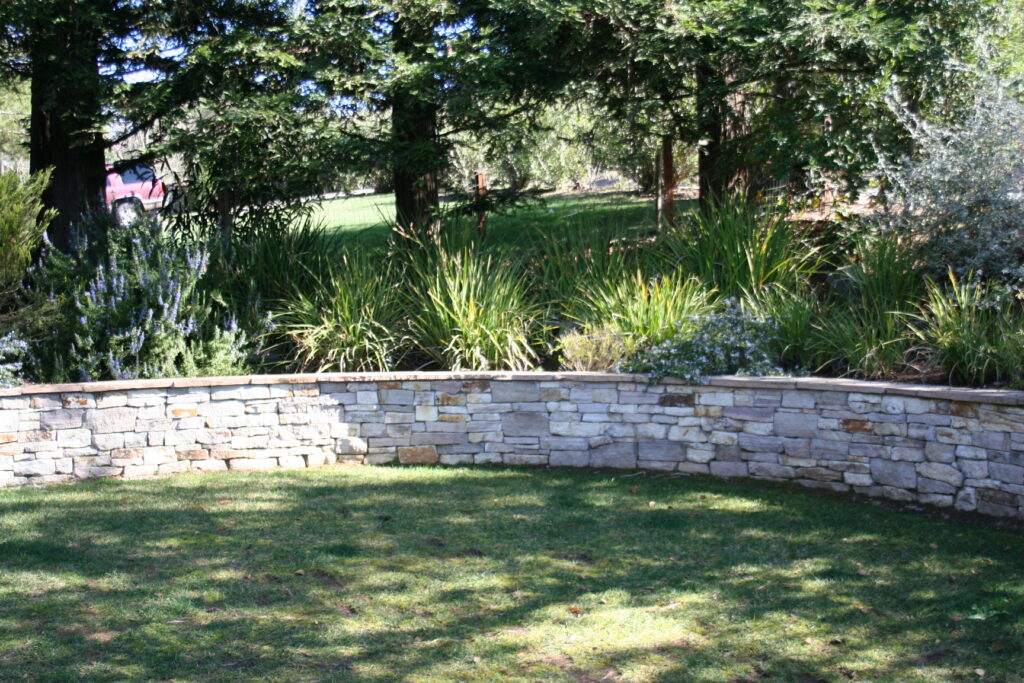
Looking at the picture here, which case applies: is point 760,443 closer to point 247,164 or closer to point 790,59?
point 790,59

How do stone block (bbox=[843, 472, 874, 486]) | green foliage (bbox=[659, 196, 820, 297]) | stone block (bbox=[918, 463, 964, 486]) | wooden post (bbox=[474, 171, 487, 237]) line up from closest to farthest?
stone block (bbox=[918, 463, 964, 486])
stone block (bbox=[843, 472, 874, 486])
green foliage (bbox=[659, 196, 820, 297])
wooden post (bbox=[474, 171, 487, 237])

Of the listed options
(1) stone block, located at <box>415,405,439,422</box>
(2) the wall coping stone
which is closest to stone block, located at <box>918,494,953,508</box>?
(2) the wall coping stone

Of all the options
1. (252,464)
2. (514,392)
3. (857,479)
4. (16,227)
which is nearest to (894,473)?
(857,479)

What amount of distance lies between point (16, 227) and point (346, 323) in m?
2.63

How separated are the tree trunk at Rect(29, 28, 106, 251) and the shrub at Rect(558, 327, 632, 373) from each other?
4.66 metres

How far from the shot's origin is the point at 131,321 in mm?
7340

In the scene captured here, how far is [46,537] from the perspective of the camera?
5.45 m

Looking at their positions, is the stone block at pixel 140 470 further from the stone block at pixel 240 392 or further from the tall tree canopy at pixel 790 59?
→ the tall tree canopy at pixel 790 59

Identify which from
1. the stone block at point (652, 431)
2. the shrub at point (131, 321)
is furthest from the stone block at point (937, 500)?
the shrub at point (131, 321)

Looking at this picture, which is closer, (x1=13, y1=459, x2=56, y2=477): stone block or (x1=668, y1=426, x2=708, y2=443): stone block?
(x1=668, y1=426, x2=708, y2=443): stone block

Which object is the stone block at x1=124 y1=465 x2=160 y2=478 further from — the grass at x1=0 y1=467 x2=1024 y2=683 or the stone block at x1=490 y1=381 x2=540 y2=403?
the stone block at x1=490 y1=381 x2=540 y2=403

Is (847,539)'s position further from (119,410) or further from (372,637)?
(119,410)

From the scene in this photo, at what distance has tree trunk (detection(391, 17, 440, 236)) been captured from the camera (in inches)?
346

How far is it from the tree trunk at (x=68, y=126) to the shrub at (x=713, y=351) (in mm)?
5348
